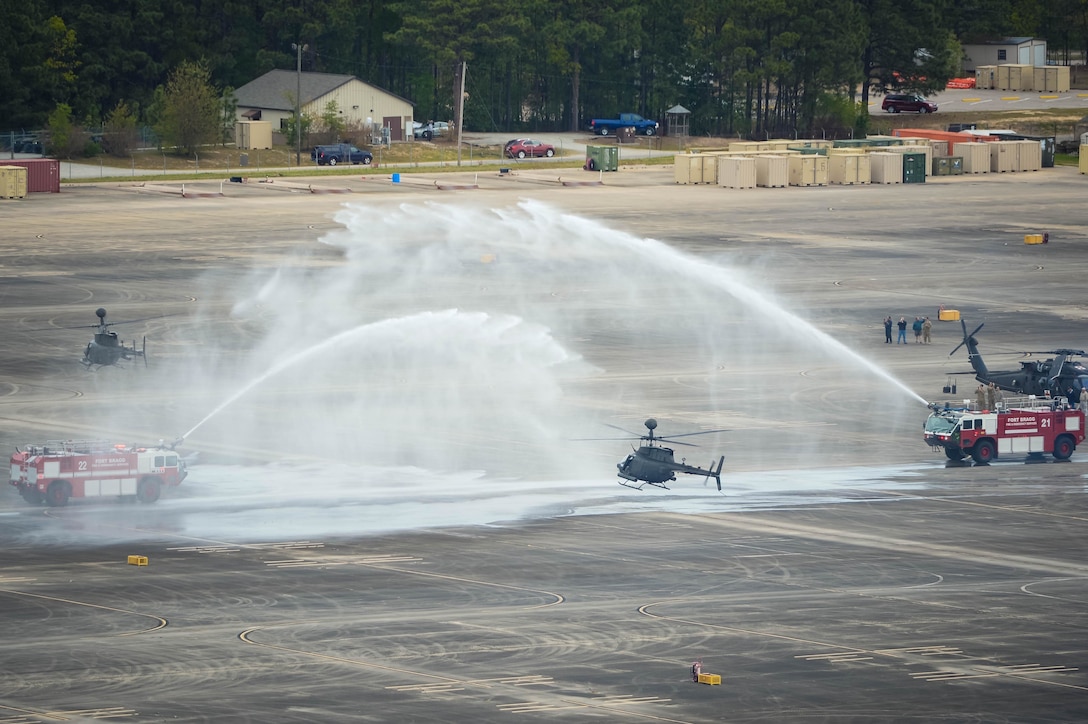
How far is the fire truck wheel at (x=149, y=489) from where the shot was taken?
A: 7300cm

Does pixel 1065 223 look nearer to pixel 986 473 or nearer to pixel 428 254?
pixel 428 254

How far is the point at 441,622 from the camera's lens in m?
56.5

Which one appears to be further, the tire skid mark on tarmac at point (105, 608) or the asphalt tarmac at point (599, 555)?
→ the tire skid mark on tarmac at point (105, 608)

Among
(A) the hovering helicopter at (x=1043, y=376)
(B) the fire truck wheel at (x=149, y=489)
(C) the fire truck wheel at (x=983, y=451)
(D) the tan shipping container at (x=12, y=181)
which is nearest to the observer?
(B) the fire truck wheel at (x=149, y=489)

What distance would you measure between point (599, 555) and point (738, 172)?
131112 mm

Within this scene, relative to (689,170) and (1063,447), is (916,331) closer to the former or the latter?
(1063,447)

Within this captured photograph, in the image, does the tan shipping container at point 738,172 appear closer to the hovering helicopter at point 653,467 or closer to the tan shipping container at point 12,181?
the tan shipping container at point 12,181

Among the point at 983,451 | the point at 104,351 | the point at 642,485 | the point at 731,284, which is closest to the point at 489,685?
the point at 642,485

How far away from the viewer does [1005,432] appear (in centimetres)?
Result: 8188

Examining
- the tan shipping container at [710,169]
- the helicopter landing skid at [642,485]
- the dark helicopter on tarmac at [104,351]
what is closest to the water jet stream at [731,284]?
the helicopter landing skid at [642,485]

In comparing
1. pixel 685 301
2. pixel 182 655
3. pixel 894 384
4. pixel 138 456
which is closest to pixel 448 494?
pixel 138 456

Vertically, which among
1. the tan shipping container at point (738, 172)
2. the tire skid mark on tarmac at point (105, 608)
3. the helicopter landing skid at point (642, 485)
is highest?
the tan shipping container at point (738, 172)

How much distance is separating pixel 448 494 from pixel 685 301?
48.7m

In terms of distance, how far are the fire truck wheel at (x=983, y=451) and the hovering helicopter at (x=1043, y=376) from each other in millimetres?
9641
